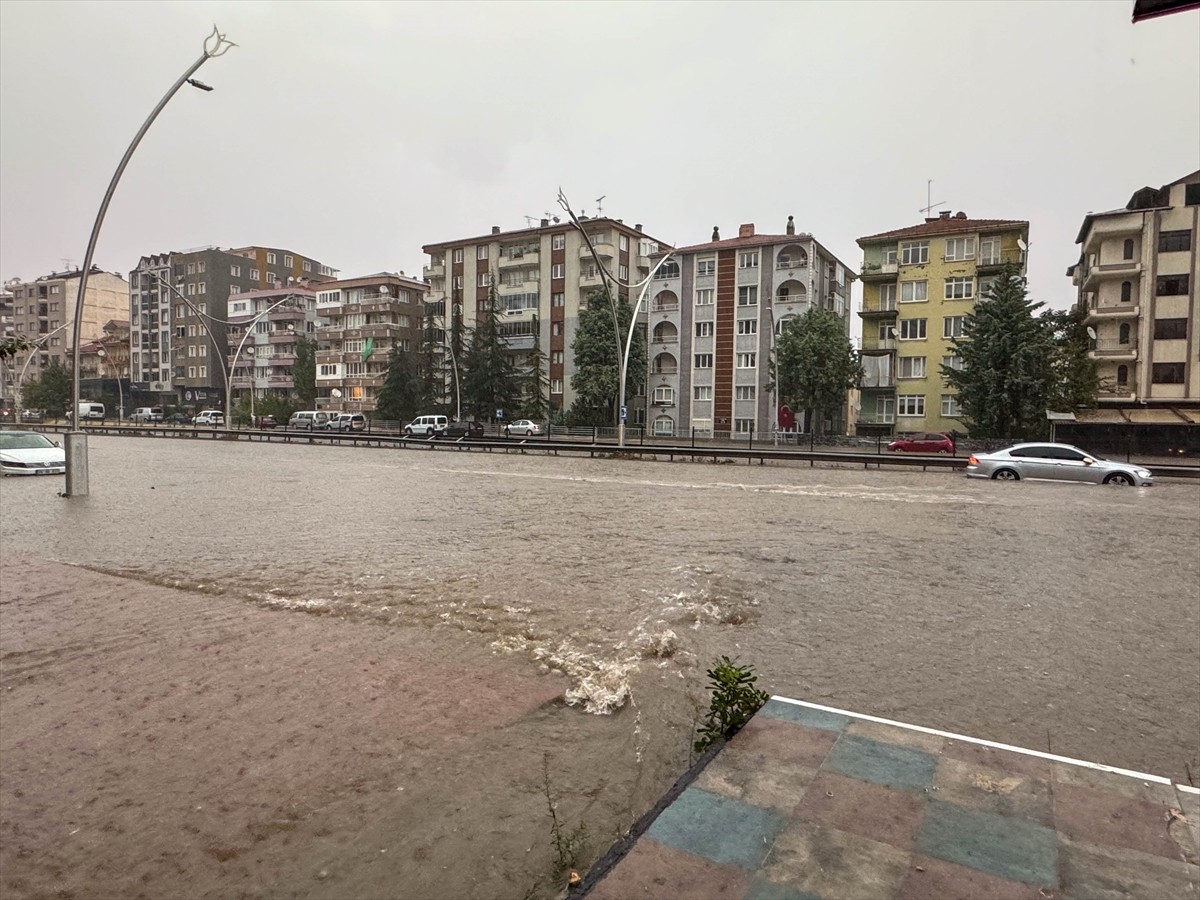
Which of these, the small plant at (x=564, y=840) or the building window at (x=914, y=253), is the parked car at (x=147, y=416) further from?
the small plant at (x=564, y=840)

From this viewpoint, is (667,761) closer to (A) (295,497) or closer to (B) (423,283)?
(A) (295,497)

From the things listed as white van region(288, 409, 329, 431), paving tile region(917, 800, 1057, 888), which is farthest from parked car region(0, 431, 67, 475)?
white van region(288, 409, 329, 431)

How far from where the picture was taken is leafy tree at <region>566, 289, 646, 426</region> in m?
58.7

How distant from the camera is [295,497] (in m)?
16.7

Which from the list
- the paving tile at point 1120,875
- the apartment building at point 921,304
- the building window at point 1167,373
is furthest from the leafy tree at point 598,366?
the paving tile at point 1120,875

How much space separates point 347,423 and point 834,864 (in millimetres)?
66193

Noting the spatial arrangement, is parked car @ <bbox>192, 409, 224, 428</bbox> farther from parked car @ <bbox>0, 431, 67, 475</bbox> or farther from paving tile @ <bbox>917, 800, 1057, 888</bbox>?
paving tile @ <bbox>917, 800, 1057, 888</bbox>

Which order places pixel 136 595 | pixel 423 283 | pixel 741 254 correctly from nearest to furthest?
pixel 136 595, pixel 741 254, pixel 423 283

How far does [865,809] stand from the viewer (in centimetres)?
293

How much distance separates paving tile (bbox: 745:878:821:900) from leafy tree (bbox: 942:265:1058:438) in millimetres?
43171

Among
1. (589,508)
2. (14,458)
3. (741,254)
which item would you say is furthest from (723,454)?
(741,254)

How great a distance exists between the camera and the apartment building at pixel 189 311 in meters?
96.8

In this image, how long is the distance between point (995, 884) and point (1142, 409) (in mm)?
51054

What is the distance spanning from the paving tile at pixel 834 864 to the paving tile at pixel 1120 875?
533mm
